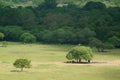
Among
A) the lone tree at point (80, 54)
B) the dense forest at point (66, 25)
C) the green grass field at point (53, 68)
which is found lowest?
the green grass field at point (53, 68)

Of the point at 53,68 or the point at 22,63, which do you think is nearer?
the point at 22,63

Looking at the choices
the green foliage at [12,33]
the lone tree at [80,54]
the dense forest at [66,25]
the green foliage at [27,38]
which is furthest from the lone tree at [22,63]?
the green foliage at [12,33]

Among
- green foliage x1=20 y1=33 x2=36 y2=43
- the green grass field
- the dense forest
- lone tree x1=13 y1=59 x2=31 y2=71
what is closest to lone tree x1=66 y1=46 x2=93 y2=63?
the green grass field

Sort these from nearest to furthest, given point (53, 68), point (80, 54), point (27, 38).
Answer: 1. point (53, 68)
2. point (80, 54)
3. point (27, 38)

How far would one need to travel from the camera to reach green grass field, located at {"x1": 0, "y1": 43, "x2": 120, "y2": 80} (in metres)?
59.9

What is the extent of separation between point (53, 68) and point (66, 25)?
198ft

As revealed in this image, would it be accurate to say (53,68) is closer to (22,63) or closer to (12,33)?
(22,63)

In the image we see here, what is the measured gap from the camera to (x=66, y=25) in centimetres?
12800

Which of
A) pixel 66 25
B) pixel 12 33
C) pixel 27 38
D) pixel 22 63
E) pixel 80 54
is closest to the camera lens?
pixel 22 63

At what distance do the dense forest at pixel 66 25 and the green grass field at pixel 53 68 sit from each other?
17020 mm

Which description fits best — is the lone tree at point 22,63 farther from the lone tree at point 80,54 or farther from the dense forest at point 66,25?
the dense forest at point 66,25

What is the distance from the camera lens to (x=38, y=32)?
120688mm

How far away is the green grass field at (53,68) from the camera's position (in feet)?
196

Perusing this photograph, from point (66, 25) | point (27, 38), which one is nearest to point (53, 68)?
point (27, 38)
